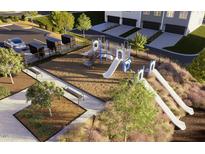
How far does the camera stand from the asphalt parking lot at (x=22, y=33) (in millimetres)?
30733

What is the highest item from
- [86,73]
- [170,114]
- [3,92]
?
[86,73]

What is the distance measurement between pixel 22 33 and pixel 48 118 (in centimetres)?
2096

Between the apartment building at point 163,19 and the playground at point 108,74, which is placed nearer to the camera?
the playground at point 108,74

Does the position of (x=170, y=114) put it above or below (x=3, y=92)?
below

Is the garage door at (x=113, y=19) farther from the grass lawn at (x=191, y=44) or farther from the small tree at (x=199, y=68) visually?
the small tree at (x=199, y=68)

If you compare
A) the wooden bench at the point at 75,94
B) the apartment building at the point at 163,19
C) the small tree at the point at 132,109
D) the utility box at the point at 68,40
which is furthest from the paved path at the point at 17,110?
the apartment building at the point at 163,19

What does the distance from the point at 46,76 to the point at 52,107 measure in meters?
5.23

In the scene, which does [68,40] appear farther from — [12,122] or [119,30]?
[12,122]

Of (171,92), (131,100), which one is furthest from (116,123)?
(171,92)

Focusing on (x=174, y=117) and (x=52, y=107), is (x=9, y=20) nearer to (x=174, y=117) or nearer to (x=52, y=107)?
(x=52, y=107)

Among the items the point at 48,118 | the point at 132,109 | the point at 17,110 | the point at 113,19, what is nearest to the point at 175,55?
the point at 113,19

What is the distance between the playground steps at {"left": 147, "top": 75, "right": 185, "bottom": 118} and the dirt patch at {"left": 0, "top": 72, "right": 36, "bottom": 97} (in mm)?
10932

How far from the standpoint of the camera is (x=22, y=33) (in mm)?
32844

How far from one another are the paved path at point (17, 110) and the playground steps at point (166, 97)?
5215mm
